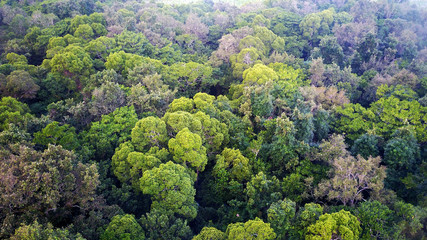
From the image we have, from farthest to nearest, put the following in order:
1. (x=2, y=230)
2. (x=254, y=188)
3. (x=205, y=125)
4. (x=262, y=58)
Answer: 1. (x=262, y=58)
2. (x=205, y=125)
3. (x=254, y=188)
4. (x=2, y=230)

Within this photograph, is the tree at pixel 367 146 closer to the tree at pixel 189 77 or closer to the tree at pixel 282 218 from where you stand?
the tree at pixel 282 218

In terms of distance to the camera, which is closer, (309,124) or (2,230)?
(2,230)

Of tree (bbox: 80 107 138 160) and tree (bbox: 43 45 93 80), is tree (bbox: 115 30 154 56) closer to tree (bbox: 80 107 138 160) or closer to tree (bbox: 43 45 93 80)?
tree (bbox: 43 45 93 80)

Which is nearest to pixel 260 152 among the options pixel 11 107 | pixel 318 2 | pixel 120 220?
pixel 120 220

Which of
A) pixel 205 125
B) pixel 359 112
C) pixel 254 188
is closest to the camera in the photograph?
pixel 254 188

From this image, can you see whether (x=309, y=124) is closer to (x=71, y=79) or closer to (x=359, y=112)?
(x=359, y=112)
